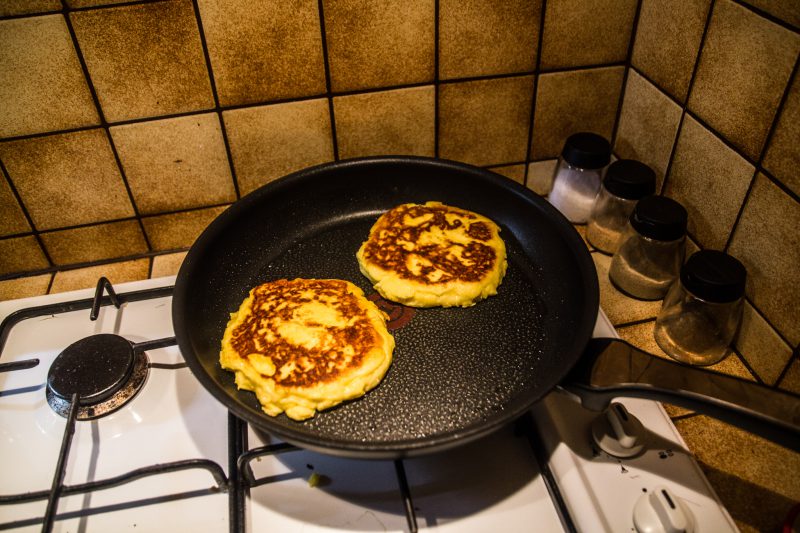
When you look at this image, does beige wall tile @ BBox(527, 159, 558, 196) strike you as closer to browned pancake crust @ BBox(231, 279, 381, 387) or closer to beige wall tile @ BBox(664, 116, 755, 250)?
beige wall tile @ BBox(664, 116, 755, 250)

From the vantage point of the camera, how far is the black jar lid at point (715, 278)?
841 millimetres

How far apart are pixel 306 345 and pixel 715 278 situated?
629 mm

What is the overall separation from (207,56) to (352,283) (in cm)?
47

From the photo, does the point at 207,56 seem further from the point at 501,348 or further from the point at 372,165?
the point at 501,348

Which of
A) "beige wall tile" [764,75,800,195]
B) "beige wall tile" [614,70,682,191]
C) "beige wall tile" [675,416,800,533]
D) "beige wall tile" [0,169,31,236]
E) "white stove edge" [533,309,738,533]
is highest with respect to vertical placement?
"beige wall tile" [764,75,800,195]

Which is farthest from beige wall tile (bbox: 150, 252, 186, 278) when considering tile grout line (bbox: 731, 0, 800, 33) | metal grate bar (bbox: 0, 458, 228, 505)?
tile grout line (bbox: 731, 0, 800, 33)

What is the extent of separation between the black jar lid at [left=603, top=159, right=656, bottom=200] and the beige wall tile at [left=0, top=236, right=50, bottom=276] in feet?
3.72

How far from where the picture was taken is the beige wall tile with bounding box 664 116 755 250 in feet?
3.00

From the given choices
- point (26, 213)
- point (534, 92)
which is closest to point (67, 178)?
point (26, 213)

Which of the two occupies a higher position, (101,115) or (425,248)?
(101,115)

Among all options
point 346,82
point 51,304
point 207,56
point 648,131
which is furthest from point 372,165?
point 51,304

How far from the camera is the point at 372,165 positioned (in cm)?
115

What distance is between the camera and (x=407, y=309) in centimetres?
101

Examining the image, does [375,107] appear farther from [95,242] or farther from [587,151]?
[95,242]
